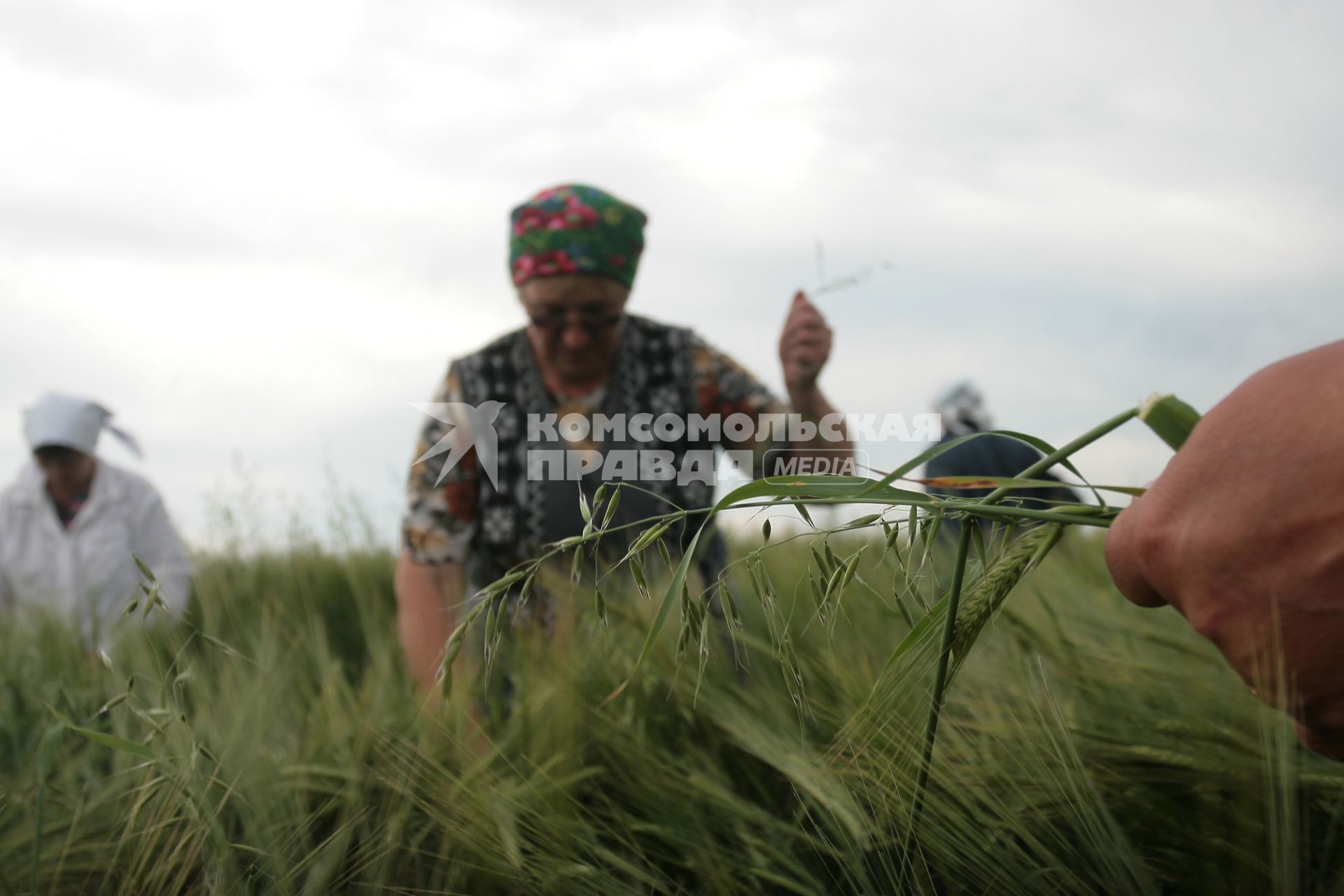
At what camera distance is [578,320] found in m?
2.07

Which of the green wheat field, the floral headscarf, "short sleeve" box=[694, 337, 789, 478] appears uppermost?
the floral headscarf

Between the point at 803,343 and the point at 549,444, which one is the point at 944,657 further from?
the point at 549,444

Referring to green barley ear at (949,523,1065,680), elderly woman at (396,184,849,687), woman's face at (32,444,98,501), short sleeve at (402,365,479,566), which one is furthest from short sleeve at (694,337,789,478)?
woman's face at (32,444,98,501)

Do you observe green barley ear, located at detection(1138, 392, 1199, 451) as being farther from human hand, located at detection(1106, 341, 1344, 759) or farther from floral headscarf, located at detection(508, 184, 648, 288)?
floral headscarf, located at detection(508, 184, 648, 288)

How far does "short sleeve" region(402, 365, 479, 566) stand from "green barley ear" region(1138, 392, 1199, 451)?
157 cm

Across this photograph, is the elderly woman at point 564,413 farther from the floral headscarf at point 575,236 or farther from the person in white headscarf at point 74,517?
the person in white headscarf at point 74,517

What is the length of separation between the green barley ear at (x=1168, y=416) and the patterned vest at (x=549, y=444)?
136 cm

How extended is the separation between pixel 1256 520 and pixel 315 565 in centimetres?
371

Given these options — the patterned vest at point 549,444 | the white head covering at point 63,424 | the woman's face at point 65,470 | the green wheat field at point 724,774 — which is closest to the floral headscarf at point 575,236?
the patterned vest at point 549,444

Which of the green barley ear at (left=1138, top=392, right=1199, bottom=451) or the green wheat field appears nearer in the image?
the green barley ear at (left=1138, top=392, right=1199, bottom=451)

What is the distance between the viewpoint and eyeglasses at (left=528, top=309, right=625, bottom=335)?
207 cm

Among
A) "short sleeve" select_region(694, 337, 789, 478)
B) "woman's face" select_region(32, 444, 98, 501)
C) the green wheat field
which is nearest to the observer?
the green wheat field

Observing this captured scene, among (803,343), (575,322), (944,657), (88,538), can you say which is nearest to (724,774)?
(944,657)

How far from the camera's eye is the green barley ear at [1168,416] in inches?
22.0
